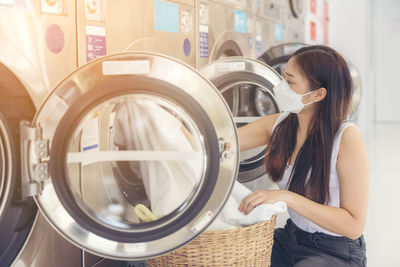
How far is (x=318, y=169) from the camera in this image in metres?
1.77

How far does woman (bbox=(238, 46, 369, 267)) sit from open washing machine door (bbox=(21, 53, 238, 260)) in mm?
241

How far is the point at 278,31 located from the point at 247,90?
1.24 m

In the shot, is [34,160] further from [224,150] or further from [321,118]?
[321,118]

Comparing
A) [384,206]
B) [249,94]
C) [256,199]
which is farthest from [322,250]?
[384,206]

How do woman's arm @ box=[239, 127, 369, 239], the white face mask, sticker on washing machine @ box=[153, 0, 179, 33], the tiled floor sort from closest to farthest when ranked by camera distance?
woman's arm @ box=[239, 127, 369, 239]
the white face mask
sticker on washing machine @ box=[153, 0, 179, 33]
the tiled floor

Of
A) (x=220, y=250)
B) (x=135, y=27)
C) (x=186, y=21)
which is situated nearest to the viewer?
(x=220, y=250)

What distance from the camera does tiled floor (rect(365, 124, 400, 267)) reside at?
109 inches

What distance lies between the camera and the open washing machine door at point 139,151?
1.36 m

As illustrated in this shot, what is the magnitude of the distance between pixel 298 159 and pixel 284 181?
0.13 meters

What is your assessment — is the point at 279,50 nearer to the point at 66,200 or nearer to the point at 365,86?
the point at 66,200

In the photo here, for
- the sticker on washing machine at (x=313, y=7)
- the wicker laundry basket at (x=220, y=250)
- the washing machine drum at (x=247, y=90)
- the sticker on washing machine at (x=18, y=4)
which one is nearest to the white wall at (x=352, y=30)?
the sticker on washing machine at (x=313, y=7)

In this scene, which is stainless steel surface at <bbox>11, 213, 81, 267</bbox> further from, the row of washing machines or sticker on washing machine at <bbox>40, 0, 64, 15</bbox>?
sticker on washing machine at <bbox>40, 0, 64, 15</bbox>

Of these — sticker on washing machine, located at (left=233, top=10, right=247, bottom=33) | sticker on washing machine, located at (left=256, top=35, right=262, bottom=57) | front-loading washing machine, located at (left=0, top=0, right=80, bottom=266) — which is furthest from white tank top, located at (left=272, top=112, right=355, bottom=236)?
sticker on washing machine, located at (left=256, top=35, right=262, bottom=57)

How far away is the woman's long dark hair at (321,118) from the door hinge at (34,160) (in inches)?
36.3
